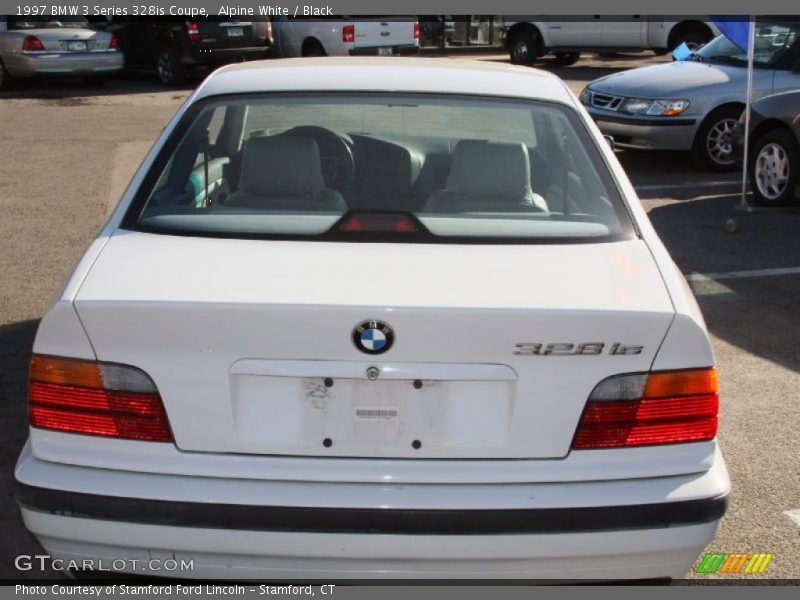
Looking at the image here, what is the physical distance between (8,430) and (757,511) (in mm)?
3065

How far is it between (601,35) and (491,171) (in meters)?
20.5

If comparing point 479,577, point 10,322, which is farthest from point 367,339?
point 10,322

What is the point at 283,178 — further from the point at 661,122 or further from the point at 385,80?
the point at 661,122

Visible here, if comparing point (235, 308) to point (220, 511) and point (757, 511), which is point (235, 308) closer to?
point (220, 511)

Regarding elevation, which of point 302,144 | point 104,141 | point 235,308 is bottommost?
point 104,141

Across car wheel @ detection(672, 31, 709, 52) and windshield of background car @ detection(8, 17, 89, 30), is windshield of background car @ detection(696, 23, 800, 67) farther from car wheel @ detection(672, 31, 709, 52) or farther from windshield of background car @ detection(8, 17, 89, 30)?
windshield of background car @ detection(8, 17, 89, 30)

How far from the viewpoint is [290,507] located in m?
2.74

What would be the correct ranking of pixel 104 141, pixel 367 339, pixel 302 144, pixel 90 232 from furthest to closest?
1. pixel 104 141
2. pixel 90 232
3. pixel 302 144
4. pixel 367 339

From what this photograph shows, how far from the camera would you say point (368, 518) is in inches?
107

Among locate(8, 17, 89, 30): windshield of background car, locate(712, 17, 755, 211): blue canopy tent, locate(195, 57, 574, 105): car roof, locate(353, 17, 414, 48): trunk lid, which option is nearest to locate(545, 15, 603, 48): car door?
locate(353, 17, 414, 48): trunk lid

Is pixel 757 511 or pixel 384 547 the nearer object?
pixel 384 547

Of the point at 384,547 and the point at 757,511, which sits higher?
the point at 384,547

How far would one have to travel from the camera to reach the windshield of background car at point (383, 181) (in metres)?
3.31

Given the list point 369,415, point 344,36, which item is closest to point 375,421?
point 369,415
